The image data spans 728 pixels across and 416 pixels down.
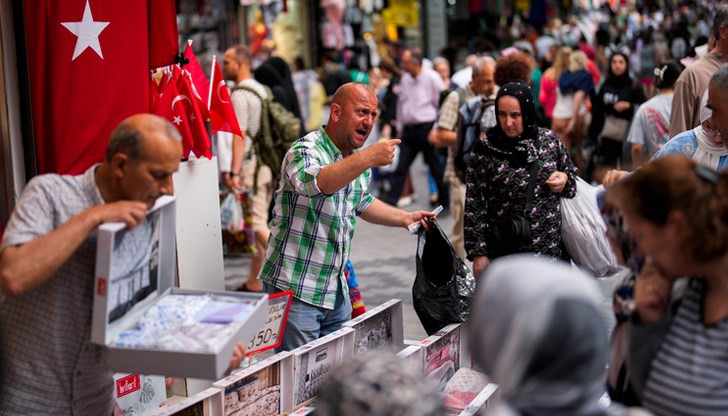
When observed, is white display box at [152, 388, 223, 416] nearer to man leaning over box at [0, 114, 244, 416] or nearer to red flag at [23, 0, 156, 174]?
man leaning over box at [0, 114, 244, 416]

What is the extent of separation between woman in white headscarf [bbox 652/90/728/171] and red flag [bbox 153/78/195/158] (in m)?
2.39

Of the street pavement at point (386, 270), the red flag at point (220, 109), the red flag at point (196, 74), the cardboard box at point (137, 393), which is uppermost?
the red flag at point (196, 74)

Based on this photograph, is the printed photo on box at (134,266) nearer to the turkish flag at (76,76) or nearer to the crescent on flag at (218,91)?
the turkish flag at (76,76)

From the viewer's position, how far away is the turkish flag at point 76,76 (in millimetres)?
4312

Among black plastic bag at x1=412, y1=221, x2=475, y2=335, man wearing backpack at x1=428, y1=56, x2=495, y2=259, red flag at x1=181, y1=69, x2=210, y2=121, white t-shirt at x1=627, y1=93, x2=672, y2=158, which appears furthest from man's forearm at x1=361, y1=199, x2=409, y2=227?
white t-shirt at x1=627, y1=93, x2=672, y2=158

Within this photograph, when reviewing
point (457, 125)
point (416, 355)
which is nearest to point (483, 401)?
point (416, 355)

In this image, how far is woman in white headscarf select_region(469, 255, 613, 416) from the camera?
194cm

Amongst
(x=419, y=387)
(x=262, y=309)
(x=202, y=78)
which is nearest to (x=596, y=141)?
(x=202, y=78)

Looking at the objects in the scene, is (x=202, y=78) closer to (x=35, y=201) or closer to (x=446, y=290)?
(x=446, y=290)

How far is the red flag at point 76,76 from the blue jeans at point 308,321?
110 cm

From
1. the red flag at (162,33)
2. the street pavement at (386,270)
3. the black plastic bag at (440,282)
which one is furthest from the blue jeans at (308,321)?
the street pavement at (386,270)

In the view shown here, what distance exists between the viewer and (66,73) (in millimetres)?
4340

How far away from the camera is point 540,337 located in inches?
76.1

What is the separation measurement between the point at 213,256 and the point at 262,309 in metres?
2.34
